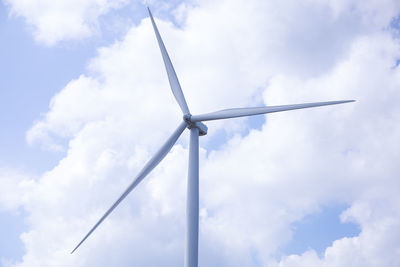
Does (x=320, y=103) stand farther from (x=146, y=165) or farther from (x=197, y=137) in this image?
(x=146, y=165)

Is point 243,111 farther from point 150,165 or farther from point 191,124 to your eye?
point 150,165

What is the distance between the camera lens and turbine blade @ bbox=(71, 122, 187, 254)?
25673mm

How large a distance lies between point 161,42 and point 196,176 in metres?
11.9

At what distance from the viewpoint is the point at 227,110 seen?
27.6 metres

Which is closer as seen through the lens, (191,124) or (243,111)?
(243,111)

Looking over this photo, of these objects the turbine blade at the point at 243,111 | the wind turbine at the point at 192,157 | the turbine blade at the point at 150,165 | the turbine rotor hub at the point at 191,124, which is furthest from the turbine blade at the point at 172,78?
the turbine blade at the point at 150,165

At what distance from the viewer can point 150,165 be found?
88.5ft

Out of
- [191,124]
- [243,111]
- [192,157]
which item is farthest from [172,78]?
[192,157]

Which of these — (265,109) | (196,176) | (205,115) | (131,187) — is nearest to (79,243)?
(131,187)

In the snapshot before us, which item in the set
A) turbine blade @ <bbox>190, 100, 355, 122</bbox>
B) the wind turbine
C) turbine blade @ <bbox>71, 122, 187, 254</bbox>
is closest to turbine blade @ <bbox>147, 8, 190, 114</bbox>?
the wind turbine

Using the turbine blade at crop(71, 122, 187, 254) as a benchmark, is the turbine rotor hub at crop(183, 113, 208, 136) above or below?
above

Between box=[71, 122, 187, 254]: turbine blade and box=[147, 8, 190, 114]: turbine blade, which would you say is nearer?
box=[71, 122, 187, 254]: turbine blade

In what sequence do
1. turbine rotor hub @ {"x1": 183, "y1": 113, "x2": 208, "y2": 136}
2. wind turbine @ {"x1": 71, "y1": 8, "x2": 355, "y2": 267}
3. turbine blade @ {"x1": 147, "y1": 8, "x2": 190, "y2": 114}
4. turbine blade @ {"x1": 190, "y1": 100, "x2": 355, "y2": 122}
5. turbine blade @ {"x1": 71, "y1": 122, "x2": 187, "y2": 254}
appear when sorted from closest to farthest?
wind turbine @ {"x1": 71, "y1": 8, "x2": 355, "y2": 267}, turbine blade @ {"x1": 190, "y1": 100, "x2": 355, "y2": 122}, turbine blade @ {"x1": 71, "y1": 122, "x2": 187, "y2": 254}, turbine rotor hub @ {"x1": 183, "y1": 113, "x2": 208, "y2": 136}, turbine blade @ {"x1": 147, "y1": 8, "x2": 190, "y2": 114}

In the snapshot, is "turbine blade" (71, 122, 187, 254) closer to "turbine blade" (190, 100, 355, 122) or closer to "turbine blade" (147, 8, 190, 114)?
"turbine blade" (190, 100, 355, 122)
